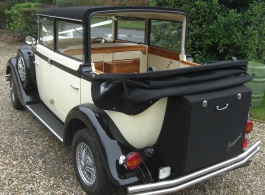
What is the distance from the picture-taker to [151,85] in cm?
253

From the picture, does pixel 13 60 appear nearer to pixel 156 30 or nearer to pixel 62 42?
pixel 62 42

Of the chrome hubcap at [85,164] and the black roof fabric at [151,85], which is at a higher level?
the black roof fabric at [151,85]

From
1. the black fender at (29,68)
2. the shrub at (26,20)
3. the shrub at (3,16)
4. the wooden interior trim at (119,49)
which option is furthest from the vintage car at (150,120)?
the shrub at (3,16)

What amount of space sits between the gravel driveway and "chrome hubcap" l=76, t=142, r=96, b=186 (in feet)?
0.75

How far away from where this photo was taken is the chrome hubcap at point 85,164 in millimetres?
3090

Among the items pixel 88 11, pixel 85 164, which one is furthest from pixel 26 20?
pixel 85 164

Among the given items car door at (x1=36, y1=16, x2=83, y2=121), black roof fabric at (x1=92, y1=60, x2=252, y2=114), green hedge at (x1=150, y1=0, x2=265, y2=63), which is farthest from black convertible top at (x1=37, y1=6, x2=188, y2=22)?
green hedge at (x1=150, y1=0, x2=265, y2=63)

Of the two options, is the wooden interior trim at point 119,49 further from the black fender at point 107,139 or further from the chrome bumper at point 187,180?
the chrome bumper at point 187,180

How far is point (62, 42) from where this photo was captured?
12.8ft

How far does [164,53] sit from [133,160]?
2.17m

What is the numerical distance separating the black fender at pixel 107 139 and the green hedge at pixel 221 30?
3.71 meters

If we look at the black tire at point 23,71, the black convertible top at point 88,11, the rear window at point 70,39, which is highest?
the black convertible top at point 88,11

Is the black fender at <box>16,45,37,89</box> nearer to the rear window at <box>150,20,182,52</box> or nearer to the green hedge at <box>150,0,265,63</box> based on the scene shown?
the rear window at <box>150,20,182,52</box>

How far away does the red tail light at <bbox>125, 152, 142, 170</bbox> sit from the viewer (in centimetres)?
261
